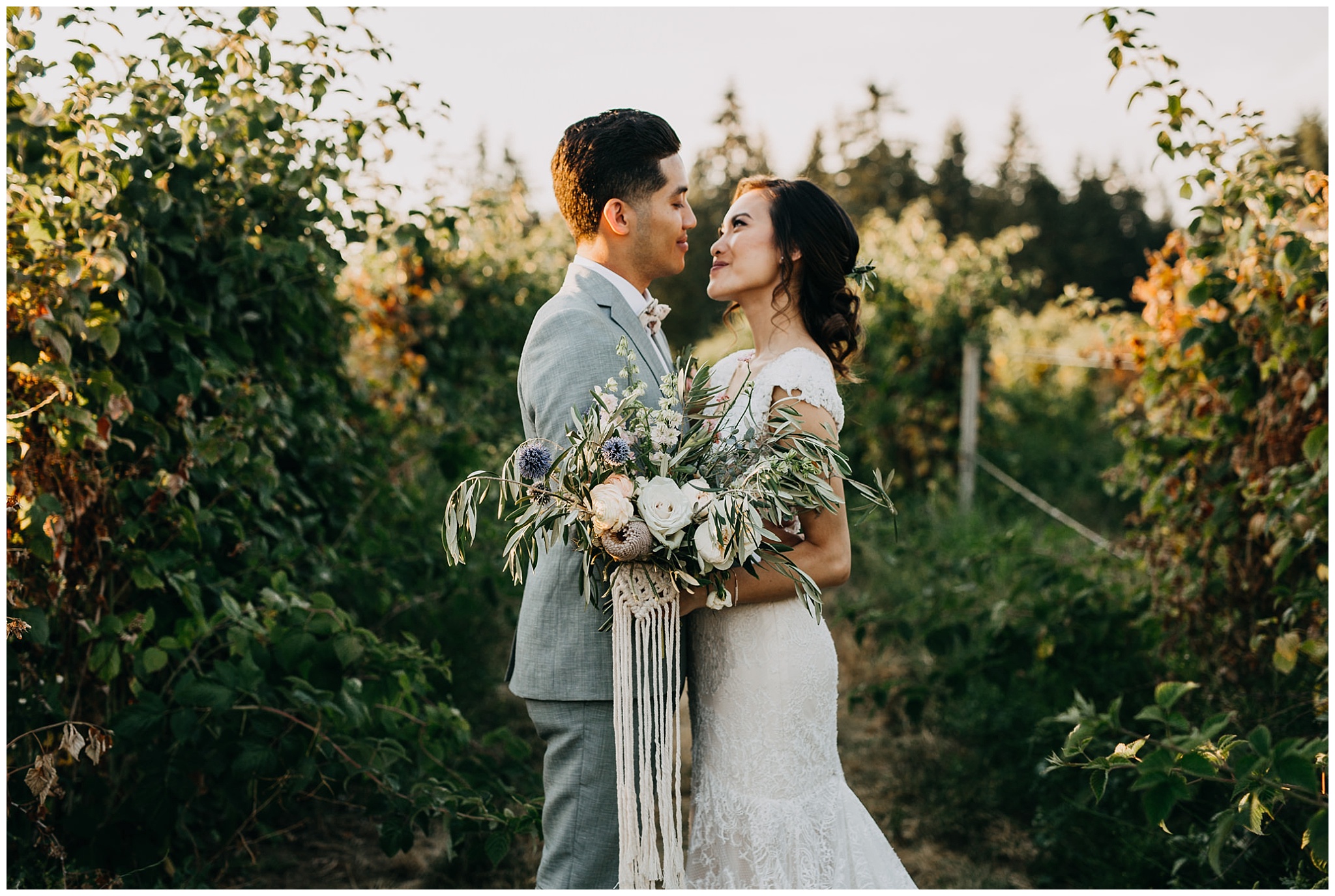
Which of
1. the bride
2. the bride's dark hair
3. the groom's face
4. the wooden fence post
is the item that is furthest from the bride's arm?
the wooden fence post

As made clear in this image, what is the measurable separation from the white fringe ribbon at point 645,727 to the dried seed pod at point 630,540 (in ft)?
0.52

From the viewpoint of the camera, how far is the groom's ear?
2.29 m

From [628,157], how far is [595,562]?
96 centimetres

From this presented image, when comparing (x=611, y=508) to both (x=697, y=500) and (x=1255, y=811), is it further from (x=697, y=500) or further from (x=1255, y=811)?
(x=1255, y=811)

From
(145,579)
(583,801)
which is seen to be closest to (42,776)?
(145,579)

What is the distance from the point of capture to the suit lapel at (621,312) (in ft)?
7.17

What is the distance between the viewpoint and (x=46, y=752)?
7.86 ft

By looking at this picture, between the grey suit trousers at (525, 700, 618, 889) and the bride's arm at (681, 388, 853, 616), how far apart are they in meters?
0.40

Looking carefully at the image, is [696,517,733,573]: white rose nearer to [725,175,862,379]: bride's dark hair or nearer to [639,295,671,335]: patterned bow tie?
[639,295,671,335]: patterned bow tie

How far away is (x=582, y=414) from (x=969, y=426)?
619cm

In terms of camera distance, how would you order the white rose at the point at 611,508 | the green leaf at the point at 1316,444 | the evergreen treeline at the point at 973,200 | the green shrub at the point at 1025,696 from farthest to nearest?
the evergreen treeline at the point at 973,200 → the green shrub at the point at 1025,696 → the green leaf at the point at 1316,444 → the white rose at the point at 611,508

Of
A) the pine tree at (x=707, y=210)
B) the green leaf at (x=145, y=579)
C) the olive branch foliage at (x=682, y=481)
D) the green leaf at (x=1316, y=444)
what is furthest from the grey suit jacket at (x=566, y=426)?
the pine tree at (x=707, y=210)

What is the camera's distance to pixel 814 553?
6.97ft

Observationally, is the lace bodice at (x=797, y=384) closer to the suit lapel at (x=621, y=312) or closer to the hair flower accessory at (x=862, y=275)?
the suit lapel at (x=621, y=312)
